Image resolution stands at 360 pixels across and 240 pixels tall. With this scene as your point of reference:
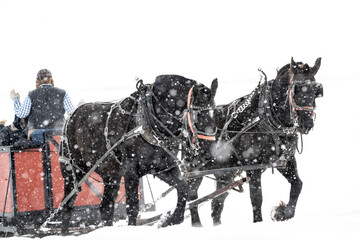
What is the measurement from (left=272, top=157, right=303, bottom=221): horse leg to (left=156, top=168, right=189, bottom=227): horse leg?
157cm

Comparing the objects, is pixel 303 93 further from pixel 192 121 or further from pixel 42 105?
pixel 42 105

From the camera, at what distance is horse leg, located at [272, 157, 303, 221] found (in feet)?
22.4

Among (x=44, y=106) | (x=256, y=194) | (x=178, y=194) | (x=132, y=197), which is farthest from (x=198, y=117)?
(x=44, y=106)

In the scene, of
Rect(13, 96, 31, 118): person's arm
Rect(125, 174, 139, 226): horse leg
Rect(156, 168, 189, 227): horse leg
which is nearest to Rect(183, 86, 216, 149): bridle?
Rect(156, 168, 189, 227): horse leg

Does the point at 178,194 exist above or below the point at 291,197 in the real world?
above

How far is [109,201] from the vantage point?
22.8 ft

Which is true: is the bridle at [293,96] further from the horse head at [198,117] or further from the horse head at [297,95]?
the horse head at [198,117]

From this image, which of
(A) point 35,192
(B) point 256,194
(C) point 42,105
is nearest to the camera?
(B) point 256,194

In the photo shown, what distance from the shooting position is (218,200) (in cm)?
809

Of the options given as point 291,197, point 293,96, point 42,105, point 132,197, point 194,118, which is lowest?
point 291,197

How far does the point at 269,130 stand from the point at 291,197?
0.92 m

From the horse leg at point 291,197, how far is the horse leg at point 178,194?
1.57m

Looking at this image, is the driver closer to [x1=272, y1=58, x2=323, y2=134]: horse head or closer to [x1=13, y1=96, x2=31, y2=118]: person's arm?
[x1=13, y1=96, x2=31, y2=118]: person's arm

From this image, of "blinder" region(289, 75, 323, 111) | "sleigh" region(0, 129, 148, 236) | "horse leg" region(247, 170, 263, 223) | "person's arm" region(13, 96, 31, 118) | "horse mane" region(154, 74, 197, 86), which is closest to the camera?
"horse mane" region(154, 74, 197, 86)
